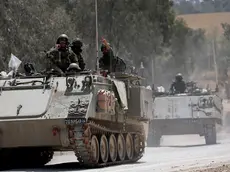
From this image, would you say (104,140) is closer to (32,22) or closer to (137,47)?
(32,22)

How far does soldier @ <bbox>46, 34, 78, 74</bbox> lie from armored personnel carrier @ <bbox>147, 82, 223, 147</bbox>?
1299cm

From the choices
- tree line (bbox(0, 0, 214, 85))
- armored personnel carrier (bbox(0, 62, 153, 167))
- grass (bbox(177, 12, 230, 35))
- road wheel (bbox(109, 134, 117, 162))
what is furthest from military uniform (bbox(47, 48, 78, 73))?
grass (bbox(177, 12, 230, 35))

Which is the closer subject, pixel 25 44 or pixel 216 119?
pixel 25 44

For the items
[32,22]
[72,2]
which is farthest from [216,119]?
[72,2]

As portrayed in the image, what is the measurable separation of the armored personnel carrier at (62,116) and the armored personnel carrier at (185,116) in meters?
12.9

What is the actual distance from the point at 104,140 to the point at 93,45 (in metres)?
22.5

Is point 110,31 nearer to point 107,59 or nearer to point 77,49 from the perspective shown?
point 107,59

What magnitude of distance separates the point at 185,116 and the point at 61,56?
45.0 ft

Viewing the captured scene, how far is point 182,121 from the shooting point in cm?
3062

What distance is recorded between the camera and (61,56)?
17.8 m

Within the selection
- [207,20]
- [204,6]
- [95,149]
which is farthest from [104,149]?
[204,6]

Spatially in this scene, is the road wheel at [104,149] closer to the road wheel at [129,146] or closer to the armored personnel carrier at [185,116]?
the road wheel at [129,146]

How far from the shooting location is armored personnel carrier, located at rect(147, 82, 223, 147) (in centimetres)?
3047

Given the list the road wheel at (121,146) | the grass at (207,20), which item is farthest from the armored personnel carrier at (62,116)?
the grass at (207,20)
